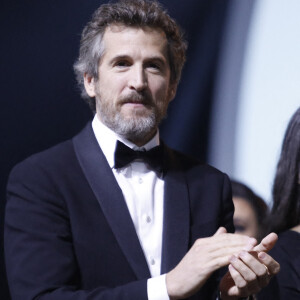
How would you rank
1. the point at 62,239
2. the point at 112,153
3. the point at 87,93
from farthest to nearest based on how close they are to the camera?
the point at 87,93
the point at 112,153
the point at 62,239

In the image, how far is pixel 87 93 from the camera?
227 centimetres

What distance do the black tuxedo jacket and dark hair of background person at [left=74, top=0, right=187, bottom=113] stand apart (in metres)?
0.28

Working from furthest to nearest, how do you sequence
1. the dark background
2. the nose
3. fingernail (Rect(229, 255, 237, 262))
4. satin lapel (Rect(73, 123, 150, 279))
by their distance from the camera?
the dark background < the nose < satin lapel (Rect(73, 123, 150, 279)) < fingernail (Rect(229, 255, 237, 262))

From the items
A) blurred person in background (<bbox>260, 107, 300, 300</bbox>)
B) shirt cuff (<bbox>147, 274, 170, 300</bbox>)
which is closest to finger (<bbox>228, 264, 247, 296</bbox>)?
shirt cuff (<bbox>147, 274, 170, 300</bbox>)

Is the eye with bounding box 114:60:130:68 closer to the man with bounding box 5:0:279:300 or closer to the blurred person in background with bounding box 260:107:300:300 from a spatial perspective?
the man with bounding box 5:0:279:300

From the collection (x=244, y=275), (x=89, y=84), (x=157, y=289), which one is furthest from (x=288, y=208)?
(x=89, y=84)

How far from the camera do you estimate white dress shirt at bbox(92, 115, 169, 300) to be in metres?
1.91

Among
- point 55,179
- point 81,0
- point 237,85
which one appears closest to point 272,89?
point 237,85

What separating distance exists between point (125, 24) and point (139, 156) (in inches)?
16.9

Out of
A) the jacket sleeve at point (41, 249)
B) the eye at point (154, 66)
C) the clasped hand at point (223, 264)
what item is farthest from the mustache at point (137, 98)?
the clasped hand at point (223, 264)

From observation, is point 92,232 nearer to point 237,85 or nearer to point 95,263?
point 95,263

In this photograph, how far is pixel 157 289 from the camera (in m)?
1.72

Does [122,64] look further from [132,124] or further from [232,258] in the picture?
[232,258]

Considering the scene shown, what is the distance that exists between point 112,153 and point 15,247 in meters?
0.43
